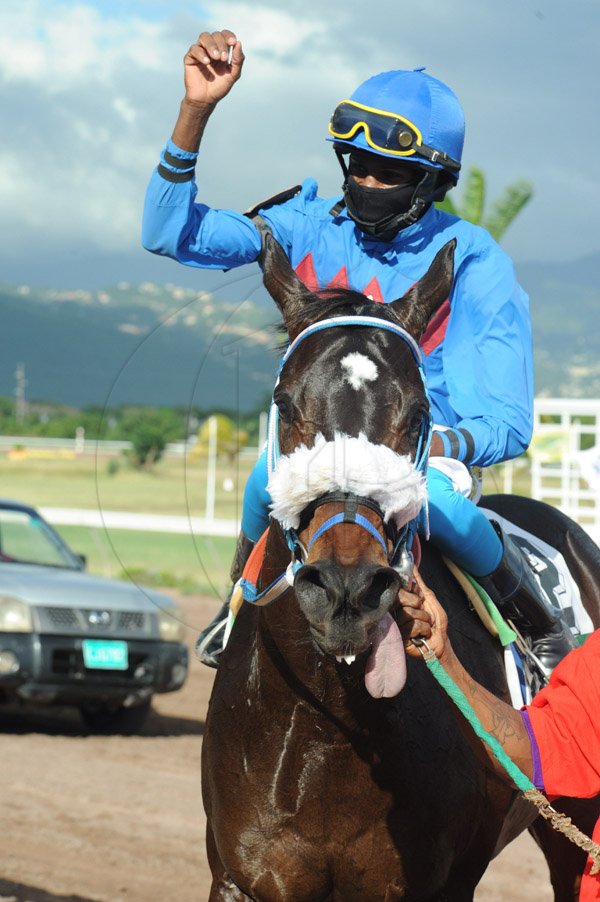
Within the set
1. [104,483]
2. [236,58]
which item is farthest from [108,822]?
[104,483]

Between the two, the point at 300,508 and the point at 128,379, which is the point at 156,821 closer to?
the point at 128,379

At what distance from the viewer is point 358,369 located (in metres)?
3.06

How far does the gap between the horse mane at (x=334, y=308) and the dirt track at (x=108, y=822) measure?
13.4 feet

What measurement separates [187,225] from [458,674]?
1.98 meters

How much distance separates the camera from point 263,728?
3654mm

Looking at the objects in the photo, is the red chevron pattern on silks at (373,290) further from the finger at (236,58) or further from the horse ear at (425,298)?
the finger at (236,58)

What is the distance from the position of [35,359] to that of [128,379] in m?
4.67

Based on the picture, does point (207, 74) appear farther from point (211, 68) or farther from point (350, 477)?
point (350, 477)

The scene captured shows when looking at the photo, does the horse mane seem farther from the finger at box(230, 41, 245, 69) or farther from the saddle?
the finger at box(230, 41, 245, 69)

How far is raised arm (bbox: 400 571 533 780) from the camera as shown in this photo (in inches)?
114

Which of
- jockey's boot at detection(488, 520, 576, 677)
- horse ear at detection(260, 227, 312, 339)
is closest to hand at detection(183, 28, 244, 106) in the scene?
horse ear at detection(260, 227, 312, 339)

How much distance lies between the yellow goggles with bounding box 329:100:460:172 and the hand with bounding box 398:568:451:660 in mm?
1773

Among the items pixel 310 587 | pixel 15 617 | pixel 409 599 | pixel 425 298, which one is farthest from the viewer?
pixel 15 617

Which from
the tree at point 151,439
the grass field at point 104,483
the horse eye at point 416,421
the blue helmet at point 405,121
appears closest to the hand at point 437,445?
the horse eye at point 416,421
